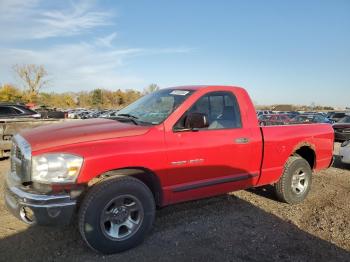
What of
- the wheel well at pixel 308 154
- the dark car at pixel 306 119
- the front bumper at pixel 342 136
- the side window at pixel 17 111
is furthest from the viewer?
the front bumper at pixel 342 136

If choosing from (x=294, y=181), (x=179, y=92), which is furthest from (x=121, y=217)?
(x=294, y=181)

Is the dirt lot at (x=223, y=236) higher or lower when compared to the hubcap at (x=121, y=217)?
lower

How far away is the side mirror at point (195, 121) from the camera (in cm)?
430

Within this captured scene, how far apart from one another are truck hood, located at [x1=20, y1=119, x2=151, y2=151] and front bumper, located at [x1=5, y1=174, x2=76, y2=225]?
505 millimetres

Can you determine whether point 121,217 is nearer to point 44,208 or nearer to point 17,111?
point 44,208

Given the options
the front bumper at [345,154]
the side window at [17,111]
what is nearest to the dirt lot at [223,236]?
the front bumper at [345,154]

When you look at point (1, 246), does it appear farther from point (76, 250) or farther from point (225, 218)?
point (225, 218)

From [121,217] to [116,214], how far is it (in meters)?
0.08

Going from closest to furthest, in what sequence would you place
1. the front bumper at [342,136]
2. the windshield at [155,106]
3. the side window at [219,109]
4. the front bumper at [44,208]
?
the front bumper at [44,208] < the windshield at [155,106] < the side window at [219,109] < the front bumper at [342,136]

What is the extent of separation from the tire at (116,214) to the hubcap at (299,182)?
117 inches

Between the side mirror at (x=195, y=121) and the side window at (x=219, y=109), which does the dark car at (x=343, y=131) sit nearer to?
the side window at (x=219, y=109)

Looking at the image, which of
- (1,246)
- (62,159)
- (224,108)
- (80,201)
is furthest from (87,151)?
(224,108)

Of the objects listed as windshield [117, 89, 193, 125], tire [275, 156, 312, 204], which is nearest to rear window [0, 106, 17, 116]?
windshield [117, 89, 193, 125]

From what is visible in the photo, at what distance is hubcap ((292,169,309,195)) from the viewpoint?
5.96 metres
